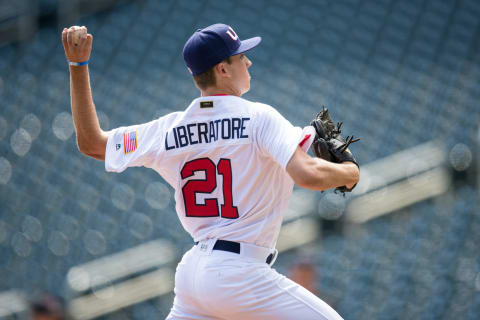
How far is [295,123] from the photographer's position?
5.33 metres

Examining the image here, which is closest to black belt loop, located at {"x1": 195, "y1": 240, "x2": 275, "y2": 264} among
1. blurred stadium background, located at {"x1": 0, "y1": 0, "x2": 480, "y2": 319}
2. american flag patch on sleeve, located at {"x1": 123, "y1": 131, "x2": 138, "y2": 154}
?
american flag patch on sleeve, located at {"x1": 123, "y1": 131, "x2": 138, "y2": 154}

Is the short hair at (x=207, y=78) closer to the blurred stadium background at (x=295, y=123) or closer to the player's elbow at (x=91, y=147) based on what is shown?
the player's elbow at (x=91, y=147)

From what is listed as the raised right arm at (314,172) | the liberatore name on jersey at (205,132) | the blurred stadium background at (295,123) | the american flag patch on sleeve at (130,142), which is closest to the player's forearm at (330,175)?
the raised right arm at (314,172)

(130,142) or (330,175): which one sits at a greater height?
(330,175)

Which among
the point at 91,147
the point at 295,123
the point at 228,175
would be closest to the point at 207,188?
the point at 228,175

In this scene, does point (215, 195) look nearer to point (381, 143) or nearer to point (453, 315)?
point (453, 315)

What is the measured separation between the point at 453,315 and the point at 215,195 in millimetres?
2393

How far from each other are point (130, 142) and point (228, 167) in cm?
33

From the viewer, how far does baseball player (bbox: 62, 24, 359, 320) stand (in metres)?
1.66

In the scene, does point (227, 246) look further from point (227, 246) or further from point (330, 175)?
point (330, 175)

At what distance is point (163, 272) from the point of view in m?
3.76

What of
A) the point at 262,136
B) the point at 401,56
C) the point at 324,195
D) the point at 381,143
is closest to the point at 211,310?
the point at 262,136

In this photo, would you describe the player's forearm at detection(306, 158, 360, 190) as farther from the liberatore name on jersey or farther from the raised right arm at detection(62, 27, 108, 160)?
the raised right arm at detection(62, 27, 108, 160)

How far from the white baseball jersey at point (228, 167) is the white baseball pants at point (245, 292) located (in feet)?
0.23
